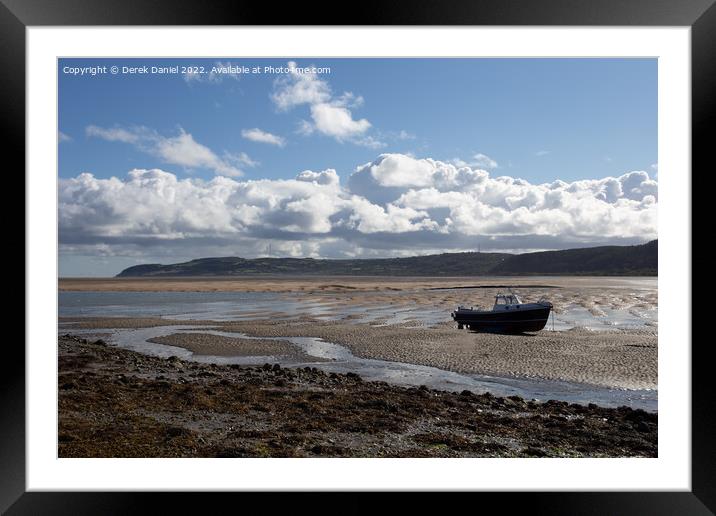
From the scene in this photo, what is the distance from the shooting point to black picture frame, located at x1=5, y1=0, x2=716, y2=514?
13.2ft

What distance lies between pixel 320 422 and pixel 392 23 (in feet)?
16.8

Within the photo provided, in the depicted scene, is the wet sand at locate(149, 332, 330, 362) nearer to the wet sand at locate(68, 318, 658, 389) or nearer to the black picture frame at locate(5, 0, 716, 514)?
the wet sand at locate(68, 318, 658, 389)

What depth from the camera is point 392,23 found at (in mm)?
4070

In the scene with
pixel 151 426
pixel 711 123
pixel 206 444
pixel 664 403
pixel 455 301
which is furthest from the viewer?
pixel 455 301

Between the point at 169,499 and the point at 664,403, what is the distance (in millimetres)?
4276

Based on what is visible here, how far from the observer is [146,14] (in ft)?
13.3

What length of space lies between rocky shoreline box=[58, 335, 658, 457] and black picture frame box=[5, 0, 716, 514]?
65.3 inches

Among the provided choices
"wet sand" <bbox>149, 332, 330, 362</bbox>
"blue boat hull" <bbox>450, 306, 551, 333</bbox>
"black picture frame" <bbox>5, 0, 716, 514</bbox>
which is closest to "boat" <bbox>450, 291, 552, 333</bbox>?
"blue boat hull" <bbox>450, 306, 551, 333</bbox>

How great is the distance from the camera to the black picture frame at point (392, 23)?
4.02 meters

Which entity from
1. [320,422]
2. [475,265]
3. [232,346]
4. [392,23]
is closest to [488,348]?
[232,346]

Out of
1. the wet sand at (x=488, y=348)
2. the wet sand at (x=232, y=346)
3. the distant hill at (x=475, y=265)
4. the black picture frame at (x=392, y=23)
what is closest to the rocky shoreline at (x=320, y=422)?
the black picture frame at (x=392, y=23)

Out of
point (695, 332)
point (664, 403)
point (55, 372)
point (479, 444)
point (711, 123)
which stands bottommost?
point (479, 444)

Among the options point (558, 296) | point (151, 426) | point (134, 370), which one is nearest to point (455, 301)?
point (558, 296)

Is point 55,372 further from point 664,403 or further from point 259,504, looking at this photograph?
point 664,403
